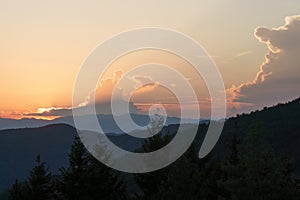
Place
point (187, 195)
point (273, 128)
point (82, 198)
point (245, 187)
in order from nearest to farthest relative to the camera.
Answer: point (245, 187) → point (187, 195) → point (82, 198) → point (273, 128)

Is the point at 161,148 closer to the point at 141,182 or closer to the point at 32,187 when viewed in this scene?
the point at 141,182

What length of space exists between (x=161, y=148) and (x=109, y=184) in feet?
15.8

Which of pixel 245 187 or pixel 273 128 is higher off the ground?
pixel 273 128

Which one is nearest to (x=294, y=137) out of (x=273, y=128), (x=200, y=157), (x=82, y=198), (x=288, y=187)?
(x=273, y=128)

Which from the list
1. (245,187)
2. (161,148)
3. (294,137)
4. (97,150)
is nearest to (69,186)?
(97,150)

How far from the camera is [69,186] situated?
35.1 m

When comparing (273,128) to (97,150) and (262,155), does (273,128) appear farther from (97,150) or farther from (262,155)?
(262,155)

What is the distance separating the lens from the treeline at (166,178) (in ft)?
63.9

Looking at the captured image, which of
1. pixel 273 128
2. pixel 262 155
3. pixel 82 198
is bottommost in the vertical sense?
pixel 82 198

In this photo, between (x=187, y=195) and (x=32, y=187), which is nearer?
(x=187, y=195)

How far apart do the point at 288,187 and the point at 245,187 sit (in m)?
1.77

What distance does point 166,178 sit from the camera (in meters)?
36.8

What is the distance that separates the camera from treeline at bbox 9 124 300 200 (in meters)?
19.5

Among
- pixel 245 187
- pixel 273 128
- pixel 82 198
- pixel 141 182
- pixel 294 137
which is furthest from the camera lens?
pixel 273 128
